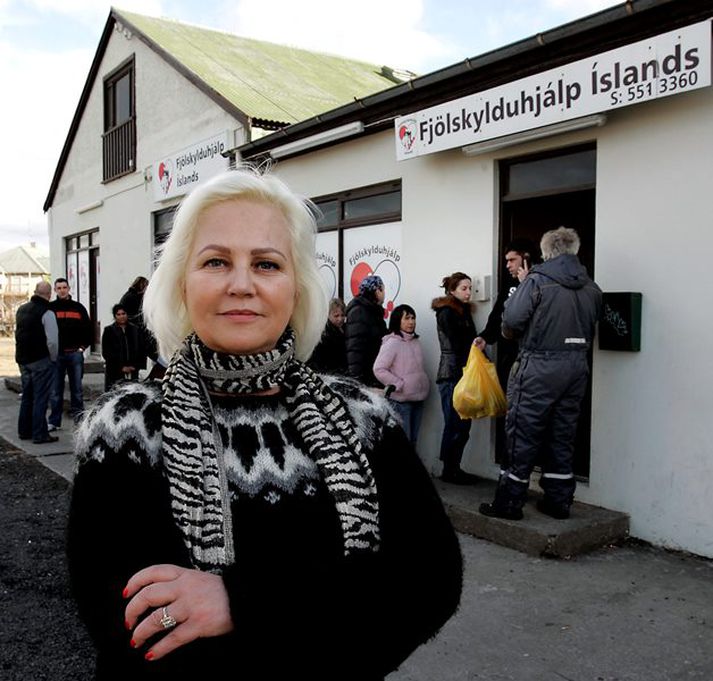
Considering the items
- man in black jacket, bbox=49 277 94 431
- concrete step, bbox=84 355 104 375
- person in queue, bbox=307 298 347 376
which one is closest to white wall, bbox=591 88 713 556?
person in queue, bbox=307 298 347 376

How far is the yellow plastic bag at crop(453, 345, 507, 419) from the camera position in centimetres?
598

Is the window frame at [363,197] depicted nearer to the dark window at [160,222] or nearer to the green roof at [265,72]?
the green roof at [265,72]

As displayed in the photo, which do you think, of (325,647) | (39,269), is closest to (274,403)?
(325,647)

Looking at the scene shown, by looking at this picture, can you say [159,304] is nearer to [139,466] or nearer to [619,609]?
[139,466]

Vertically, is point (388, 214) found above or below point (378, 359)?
above

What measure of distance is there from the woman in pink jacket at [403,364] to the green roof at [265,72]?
4.77 metres

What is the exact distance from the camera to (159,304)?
174 centimetres

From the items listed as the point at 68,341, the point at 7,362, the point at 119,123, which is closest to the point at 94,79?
the point at 119,123

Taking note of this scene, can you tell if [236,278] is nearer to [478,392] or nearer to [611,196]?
[611,196]

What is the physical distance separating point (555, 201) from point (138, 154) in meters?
8.91

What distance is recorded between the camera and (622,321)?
531 cm

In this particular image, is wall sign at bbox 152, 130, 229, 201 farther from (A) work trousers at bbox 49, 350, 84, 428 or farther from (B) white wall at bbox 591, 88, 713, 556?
(B) white wall at bbox 591, 88, 713, 556

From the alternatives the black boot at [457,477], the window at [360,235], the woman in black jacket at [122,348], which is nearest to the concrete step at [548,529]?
the black boot at [457,477]

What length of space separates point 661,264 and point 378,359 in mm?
2580
